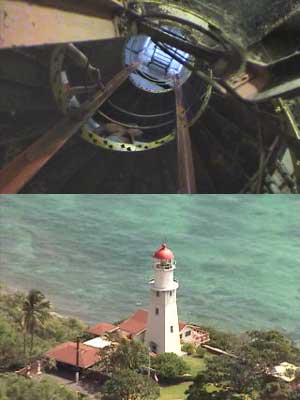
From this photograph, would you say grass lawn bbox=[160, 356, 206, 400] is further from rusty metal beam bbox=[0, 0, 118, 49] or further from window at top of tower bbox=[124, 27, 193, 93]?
rusty metal beam bbox=[0, 0, 118, 49]

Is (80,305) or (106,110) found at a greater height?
(106,110)

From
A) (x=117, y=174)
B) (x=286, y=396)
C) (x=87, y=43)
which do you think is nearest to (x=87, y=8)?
(x=87, y=43)

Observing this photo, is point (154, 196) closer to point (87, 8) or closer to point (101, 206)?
point (101, 206)

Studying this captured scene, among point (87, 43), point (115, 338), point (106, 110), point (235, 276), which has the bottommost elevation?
point (115, 338)

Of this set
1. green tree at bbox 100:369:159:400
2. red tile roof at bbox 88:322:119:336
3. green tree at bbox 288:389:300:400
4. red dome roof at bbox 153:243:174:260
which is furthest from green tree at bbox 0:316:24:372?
green tree at bbox 288:389:300:400

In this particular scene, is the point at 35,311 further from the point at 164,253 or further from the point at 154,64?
the point at 154,64

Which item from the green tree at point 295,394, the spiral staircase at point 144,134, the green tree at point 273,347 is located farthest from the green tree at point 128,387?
the spiral staircase at point 144,134

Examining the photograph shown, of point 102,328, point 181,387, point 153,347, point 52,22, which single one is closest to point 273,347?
point 181,387
